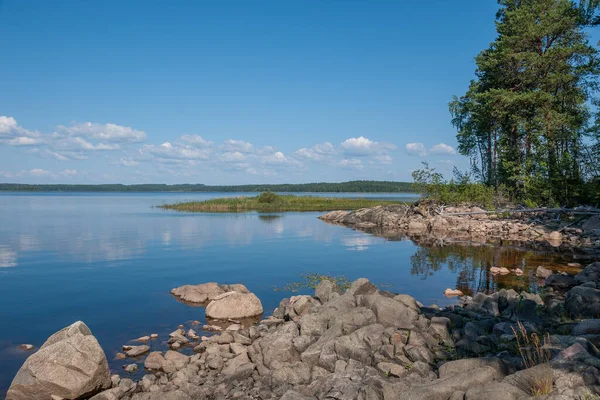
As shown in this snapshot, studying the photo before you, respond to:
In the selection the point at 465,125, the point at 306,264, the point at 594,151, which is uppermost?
the point at 465,125

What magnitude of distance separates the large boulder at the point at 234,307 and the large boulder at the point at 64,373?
524cm

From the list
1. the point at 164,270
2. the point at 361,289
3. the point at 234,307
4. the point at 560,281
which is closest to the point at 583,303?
the point at 361,289

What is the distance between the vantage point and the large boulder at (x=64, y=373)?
27.8 feet

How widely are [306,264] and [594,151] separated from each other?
78.7ft

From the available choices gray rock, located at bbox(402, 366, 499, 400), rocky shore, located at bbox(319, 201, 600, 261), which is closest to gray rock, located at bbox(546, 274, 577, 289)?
rocky shore, located at bbox(319, 201, 600, 261)

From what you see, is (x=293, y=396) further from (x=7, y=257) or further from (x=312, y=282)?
(x=7, y=257)

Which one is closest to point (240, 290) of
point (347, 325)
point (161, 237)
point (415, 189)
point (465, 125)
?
point (347, 325)

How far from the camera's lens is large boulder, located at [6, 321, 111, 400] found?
8469 mm

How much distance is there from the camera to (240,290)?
16562 millimetres

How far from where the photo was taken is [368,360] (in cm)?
866

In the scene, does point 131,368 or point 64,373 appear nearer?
point 64,373

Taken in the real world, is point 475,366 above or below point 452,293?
above

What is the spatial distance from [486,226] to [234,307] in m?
29.7

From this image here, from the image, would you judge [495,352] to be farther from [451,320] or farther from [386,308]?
[386,308]
